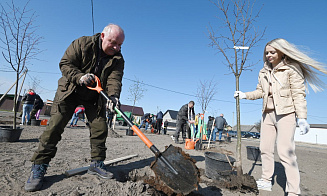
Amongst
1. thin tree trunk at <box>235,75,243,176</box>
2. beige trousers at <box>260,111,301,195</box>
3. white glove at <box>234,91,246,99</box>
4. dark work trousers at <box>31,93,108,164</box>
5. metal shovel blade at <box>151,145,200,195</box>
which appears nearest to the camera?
metal shovel blade at <box>151,145,200,195</box>

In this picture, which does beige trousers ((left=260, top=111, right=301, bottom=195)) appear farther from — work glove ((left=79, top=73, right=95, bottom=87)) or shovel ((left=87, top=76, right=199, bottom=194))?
work glove ((left=79, top=73, right=95, bottom=87))

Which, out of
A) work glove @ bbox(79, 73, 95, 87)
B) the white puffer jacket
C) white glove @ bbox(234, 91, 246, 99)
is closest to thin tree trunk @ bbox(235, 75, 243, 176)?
white glove @ bbox(234, 91, 246, 99)

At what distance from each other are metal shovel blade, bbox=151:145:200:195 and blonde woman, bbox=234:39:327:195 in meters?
1.29

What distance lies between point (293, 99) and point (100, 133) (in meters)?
2.68

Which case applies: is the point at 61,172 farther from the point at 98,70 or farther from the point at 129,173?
the point at 98,70

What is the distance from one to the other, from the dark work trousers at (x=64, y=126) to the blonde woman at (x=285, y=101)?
244cm

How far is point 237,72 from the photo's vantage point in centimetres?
322

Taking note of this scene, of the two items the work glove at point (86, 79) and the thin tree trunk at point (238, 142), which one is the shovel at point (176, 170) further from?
the thin tree trunk at point (238, 142)

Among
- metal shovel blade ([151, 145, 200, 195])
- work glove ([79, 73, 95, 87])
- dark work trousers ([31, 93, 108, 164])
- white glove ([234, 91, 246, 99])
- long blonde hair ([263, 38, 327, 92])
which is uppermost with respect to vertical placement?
long blonde hair ([263, 38, 327, 92])

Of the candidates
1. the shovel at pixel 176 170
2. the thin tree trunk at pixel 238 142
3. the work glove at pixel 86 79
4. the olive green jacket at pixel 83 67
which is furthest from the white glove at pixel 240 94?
the work glove at pixel 86 79

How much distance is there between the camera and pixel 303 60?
221 cm

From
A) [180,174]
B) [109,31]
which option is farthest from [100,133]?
[109,31]

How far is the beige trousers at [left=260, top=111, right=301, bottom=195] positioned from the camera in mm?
2076

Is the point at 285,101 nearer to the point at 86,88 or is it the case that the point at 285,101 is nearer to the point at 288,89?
the point at 288,89
